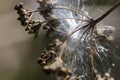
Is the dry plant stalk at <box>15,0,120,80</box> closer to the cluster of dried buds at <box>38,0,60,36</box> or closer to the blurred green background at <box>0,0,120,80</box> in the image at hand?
the cluster of dried buds at <box>38,0,60,36</box>

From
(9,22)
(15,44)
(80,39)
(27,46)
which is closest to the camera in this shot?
(80,39)

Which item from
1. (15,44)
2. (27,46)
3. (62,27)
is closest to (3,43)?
(15,44)

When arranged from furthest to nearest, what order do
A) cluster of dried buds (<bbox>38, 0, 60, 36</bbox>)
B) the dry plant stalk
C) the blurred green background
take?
the blurred green background < cluster of dried buds (<bbox>38, 0, 60, 36</bbox>) < the dry plant stalk

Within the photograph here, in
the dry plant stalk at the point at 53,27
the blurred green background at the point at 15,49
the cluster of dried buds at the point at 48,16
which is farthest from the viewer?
the blurred green background at the point at 15,49

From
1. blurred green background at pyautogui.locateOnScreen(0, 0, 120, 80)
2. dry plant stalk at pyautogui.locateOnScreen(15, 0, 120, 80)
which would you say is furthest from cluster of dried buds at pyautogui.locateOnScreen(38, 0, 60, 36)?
blurred green background at pyautogui.locateOnScreen(0, 0, 120, 80)

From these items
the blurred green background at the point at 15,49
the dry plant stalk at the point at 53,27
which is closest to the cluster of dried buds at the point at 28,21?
the dry plant stalk at the point at 53,27

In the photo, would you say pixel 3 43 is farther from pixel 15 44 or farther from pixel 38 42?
pixel 38 42

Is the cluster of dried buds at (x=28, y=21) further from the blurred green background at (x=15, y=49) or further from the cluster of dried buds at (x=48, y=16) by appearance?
the blurred green background at (x=15, y=49)
